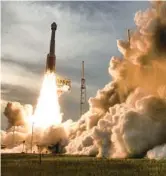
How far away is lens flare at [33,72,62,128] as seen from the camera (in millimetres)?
145288

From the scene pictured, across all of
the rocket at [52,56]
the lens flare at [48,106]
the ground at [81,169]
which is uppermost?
the rocket at [52,56]

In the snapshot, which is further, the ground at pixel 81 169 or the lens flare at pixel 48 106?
the lens flare at pixel 48 106

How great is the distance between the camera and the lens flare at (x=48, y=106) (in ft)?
477

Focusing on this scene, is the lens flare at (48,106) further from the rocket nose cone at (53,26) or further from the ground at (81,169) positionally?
the ground at (81,169)

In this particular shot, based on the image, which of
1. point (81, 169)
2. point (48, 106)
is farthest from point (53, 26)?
point (81, 169)

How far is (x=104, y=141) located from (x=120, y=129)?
10474mm

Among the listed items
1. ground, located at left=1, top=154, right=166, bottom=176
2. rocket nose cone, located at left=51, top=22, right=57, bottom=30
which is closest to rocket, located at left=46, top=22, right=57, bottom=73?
rocket nose cone, located at left=51, top=22, right=57, bottom=30

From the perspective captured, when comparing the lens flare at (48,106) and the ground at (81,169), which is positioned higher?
the lens flare at (48,106)

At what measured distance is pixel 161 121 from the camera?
114m

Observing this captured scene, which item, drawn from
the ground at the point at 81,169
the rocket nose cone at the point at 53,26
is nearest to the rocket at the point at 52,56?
the rocket nose cone at the point at 53,26

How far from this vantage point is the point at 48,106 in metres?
148

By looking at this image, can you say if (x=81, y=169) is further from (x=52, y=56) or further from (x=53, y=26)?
(x=53, y=26)

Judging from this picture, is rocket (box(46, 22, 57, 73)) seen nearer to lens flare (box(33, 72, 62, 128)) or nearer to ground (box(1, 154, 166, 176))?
lens flare (box(33, 72, 62, 128))

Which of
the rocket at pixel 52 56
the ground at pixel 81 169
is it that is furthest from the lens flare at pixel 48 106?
the ground at pixel 81 169
